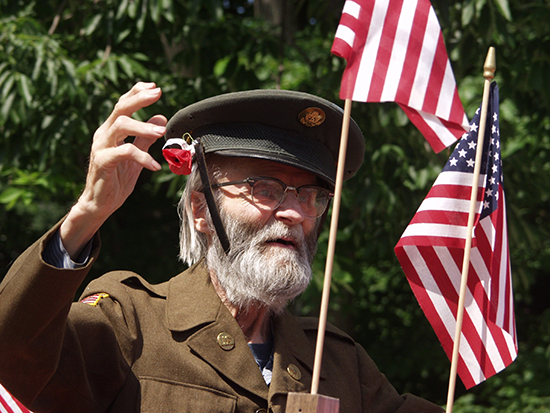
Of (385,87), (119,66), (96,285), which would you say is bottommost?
(96,285)

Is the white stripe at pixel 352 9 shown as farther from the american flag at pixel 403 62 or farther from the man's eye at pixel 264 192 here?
the man's eye at pixel 264 192

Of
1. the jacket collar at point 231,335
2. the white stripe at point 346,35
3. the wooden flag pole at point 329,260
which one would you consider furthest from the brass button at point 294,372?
the white stripe at point 346,35

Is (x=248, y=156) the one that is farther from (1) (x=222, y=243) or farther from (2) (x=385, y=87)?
(2) (x=385, y=87)

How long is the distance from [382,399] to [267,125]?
3.34 feet

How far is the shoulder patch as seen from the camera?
200 centimetres

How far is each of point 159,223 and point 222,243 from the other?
381 centimetres

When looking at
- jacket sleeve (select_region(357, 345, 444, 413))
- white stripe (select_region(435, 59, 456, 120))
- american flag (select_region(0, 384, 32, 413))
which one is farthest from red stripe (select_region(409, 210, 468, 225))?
american flag (select_region(0, 384, 32, 413))

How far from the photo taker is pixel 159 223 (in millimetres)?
6035

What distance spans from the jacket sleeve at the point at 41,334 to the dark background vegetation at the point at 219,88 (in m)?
2.41

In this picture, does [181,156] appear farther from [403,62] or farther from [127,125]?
[403,62]

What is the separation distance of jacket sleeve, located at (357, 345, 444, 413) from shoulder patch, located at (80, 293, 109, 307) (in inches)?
37.3

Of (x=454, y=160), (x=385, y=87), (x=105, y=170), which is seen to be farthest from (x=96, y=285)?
(x=454, y=160)

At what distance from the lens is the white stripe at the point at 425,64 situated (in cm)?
220

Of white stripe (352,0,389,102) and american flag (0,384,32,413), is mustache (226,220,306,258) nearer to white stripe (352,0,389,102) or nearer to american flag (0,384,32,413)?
white stripe (352,0,389,102)
